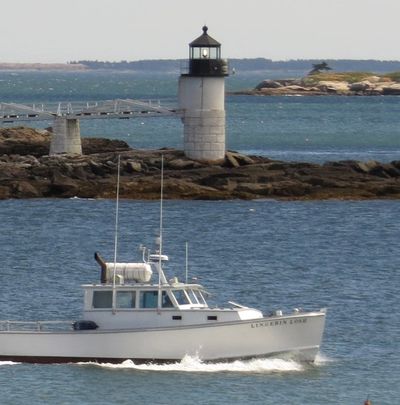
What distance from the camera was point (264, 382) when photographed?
136 ft

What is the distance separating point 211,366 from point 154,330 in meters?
1.62

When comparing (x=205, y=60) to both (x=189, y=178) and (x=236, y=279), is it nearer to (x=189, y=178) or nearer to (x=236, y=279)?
(x=189, y=178)

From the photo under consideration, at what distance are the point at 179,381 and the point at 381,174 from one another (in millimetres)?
45798

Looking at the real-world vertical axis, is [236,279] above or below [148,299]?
below

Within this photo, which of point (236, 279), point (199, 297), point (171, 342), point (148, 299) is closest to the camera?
point (171, 342)

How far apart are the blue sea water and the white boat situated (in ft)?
1.12

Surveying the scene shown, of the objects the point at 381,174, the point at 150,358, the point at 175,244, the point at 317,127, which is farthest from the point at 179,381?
the point at 317,127

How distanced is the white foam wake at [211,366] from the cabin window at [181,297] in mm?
1280

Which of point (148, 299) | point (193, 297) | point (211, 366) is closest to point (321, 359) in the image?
point (211, 366)

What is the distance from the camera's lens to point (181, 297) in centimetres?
4209

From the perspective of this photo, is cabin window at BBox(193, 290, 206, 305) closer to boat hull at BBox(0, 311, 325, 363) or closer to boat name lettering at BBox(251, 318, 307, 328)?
boat hull at BBox(0, 311, 325, 363)

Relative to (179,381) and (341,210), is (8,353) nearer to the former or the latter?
(179,381)

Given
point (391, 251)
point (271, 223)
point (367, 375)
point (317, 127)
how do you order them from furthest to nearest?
point (317, 127) → point (271, 223) → point (391, 251) → point (367, 375)

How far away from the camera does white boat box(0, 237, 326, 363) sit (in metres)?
41.6
